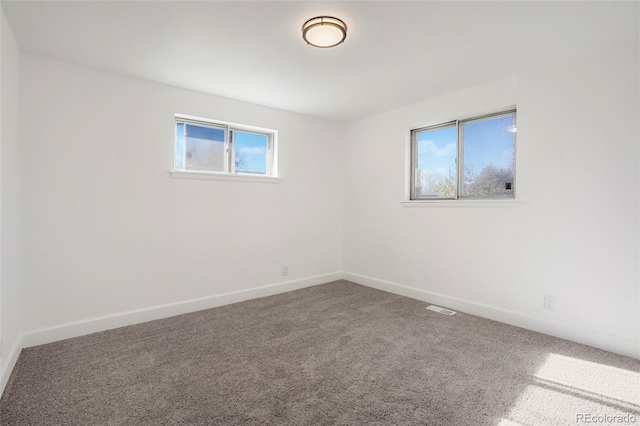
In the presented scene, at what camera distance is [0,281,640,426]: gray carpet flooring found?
176 cm

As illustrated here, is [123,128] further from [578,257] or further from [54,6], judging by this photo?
[578,257]

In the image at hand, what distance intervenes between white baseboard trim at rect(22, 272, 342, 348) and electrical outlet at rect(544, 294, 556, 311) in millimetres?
2772

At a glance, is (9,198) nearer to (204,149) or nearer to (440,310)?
(204,149)

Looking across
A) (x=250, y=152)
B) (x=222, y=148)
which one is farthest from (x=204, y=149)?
(x=250, y=152)

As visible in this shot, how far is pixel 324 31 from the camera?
220 cm

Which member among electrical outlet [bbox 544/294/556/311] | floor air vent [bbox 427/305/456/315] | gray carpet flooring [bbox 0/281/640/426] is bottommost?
gray carpet flooring [bbox 0/281/640/426]

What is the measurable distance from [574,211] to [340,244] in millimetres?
2965

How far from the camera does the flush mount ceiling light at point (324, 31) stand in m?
2.13

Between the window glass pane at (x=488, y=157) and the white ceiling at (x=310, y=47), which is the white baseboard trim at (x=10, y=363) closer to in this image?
the white ceiling at (x=310, y=47)

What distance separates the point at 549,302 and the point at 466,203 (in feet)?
3.86

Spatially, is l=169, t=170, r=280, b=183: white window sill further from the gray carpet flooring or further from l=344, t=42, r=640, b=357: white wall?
l=344, t=42, r=640, b=357: white wall

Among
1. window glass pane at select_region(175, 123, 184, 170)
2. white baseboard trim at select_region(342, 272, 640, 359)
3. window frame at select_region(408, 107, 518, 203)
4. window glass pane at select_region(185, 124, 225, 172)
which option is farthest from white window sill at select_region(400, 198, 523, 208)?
window glass pane at select_region(175, 123, 184, 170)

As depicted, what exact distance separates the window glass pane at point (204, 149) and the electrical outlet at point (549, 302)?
3606 mm

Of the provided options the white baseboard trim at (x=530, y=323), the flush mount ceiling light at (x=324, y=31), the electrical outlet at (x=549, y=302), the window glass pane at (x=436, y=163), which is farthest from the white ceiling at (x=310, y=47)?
the white baseboard trim at (x=530, y=323)
